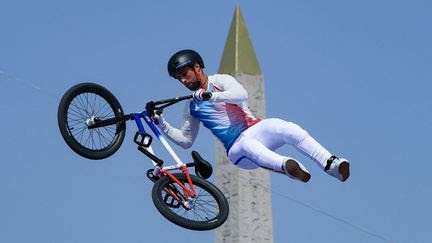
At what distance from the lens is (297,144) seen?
1638 cm

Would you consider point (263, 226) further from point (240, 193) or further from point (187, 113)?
point (187, 113)

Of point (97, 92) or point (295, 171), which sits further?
point (97, 92)

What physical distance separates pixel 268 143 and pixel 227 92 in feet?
2.66

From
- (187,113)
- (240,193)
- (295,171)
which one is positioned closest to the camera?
(295,171)

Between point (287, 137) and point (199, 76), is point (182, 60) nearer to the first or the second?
point (199, 76)

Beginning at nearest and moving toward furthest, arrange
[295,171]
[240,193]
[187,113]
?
[295,171] → [187,113] → [240,193]

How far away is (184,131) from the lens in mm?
17281

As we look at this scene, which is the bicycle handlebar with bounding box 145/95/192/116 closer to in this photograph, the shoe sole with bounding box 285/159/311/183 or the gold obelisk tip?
the shoe sole with bounding box 285/159/311/183

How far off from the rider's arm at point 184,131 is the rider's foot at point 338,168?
1995mm

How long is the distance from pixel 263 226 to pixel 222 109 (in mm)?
29134

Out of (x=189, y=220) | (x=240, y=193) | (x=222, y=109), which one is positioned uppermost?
(x=240, y=193)

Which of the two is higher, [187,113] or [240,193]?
[240,193]

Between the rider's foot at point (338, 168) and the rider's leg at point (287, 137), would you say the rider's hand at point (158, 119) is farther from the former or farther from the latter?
the rider's foot at point (338, 168)

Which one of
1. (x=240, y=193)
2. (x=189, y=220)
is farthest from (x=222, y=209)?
(x=240, y=193)
